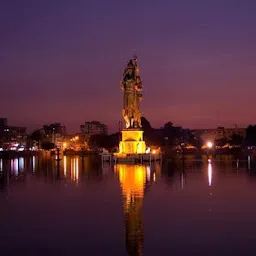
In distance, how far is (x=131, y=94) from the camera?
62906 mm

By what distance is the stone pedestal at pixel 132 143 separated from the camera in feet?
194

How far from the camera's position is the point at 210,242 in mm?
13102

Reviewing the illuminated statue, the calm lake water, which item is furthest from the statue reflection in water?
the illuminated statue

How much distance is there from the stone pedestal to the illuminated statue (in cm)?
199

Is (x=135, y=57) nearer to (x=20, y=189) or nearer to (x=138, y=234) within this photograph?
(x=20, y=189)

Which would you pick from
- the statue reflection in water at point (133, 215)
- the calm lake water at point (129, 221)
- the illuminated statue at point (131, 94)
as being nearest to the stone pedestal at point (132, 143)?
the illuminated statue at point (131, 94)

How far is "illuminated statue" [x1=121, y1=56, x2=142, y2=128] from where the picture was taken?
62406 millimetres

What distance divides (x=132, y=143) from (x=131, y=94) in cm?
700

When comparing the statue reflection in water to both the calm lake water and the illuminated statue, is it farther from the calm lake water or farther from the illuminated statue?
the illuminated statue

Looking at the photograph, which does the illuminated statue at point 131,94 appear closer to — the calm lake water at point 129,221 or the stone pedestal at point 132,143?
the stone pedestal at point 132,143

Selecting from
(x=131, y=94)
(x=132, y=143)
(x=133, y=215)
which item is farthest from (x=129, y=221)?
(x=131, y=94)

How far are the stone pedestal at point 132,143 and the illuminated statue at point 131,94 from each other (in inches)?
78.5

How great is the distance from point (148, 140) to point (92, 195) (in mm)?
89945

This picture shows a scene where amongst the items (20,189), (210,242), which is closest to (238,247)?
(210,242)
